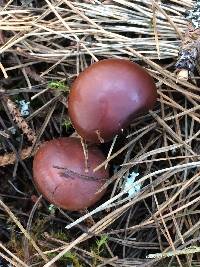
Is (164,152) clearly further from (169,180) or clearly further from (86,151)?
(86,151)

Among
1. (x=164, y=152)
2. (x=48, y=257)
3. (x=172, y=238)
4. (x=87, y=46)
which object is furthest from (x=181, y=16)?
(x=48, y=257)

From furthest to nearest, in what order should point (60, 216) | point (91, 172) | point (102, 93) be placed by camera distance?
point (60, 216)
point (91, 172)
point (102, 93)

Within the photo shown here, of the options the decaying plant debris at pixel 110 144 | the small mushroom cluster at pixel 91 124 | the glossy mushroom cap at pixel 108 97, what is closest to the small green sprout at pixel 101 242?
the decaying plant debris at pixel 110 144

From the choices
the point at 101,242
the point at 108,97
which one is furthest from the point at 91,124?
the point at 101,242

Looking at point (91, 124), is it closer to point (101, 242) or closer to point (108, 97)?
point (108, 97)

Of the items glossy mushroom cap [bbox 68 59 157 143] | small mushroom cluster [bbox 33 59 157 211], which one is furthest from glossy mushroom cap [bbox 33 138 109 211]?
glossy mushroom cap [bbox 68 59 157 143]

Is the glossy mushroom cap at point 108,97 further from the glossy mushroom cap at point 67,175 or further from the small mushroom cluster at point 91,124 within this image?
Result: the glossy mushroom cap at point 67,175

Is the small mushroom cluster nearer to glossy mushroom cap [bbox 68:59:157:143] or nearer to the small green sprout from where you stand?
glossy mushroom cap [bbox 68:59:157:143]

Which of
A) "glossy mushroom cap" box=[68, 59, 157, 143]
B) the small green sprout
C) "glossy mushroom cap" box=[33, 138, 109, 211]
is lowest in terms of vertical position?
the small green sprout
